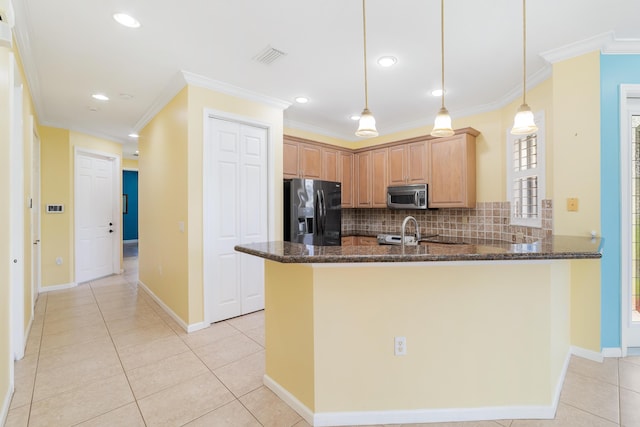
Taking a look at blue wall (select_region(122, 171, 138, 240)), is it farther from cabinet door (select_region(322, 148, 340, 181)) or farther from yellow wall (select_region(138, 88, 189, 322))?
cabinet door (select_region(322, 148, 340, 181))

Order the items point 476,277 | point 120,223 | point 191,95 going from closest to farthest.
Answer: point 476,277
point 191,95
point 120,223

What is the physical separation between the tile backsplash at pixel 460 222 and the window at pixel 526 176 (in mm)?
123

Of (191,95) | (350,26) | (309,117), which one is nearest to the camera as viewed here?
(350,26)

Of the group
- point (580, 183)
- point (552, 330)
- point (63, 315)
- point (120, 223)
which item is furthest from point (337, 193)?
point (120, 223)

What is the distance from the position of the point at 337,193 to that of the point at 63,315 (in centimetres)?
367

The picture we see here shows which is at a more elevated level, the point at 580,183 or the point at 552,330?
the point at 580,183

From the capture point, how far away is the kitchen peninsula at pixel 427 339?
1.75 meters

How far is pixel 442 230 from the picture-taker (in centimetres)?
445

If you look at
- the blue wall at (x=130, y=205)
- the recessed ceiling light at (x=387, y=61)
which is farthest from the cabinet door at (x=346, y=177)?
the blue wall at (x=130, y=205)

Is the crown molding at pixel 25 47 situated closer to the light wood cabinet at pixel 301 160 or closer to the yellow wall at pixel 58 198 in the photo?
the yellow wall at pixel 58 198

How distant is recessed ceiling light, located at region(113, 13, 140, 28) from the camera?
215 cm

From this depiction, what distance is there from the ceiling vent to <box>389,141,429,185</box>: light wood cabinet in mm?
2436

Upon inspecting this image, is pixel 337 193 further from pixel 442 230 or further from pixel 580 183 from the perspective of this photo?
pixel 580 183

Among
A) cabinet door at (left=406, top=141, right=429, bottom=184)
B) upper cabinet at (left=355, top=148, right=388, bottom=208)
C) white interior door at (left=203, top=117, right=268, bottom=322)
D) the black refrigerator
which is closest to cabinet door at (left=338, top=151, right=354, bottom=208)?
upper cabinet at (left=355, top=148, right=388, bottom=208)
